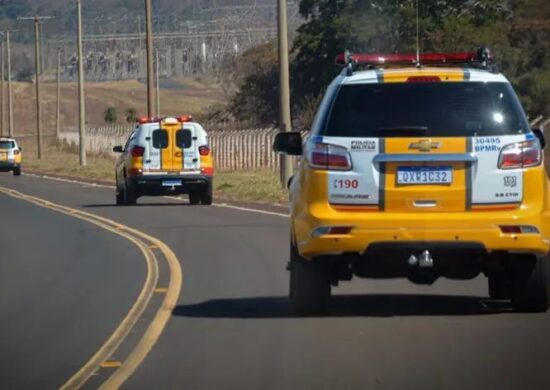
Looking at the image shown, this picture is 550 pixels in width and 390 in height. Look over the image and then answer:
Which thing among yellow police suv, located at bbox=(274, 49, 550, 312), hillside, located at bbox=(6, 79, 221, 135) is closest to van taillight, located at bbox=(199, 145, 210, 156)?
yellow police suv, located at bbox=(274, 49, 550, 312)

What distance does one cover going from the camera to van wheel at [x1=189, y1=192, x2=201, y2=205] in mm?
35344

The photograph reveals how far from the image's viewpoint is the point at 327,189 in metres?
13.0

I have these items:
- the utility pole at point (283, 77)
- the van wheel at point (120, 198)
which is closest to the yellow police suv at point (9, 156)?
the van wheel at point (120, 198)

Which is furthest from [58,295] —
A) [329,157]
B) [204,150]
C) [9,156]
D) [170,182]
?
[9,156]

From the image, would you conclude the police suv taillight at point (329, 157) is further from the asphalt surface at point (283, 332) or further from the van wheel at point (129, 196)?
the van wheel at point (129, 196)

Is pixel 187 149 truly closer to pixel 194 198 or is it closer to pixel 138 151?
pixel 138 151

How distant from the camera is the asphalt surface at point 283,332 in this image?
1077 centimetres

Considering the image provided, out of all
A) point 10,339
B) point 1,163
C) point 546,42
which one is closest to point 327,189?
point 10,339

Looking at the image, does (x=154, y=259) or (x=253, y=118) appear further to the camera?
(x=253, y=118)

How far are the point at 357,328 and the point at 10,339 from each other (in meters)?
2.92

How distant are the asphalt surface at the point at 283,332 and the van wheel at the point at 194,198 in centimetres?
1415

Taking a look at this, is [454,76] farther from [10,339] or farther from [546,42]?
[546,42]

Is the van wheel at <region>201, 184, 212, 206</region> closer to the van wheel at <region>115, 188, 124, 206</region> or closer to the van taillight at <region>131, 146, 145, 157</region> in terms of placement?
the van taillight at <region>131, 146, 145, 157</region>

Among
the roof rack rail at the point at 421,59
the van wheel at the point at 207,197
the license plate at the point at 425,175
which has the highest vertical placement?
the roof rack rail at the point at 421,59
